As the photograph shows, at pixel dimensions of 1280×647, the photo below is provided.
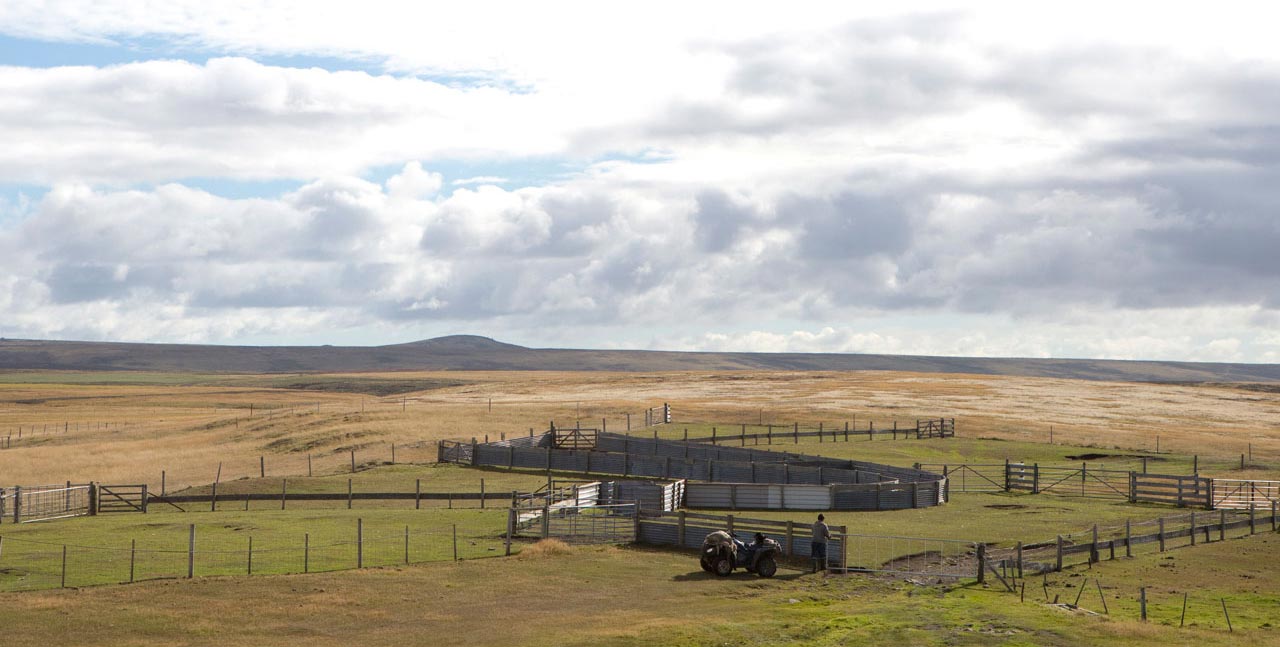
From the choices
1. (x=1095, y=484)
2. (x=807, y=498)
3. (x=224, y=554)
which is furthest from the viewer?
(x=1095, y=484)

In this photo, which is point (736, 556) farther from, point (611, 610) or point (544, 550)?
point (544, 550)

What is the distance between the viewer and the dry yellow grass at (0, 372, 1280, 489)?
81.3m

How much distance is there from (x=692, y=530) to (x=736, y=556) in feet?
17.7

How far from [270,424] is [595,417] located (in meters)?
27.0

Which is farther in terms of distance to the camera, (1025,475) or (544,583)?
(1025,475)

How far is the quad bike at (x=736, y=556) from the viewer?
36.4 metres

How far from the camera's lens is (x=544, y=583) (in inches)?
1396

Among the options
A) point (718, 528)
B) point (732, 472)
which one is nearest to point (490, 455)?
point (732, 472)

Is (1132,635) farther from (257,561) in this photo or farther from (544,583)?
Result: (257,561)

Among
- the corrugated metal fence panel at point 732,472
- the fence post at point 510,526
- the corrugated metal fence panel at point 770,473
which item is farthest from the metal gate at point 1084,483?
the fence post at point 510,526

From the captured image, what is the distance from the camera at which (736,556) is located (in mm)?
36531

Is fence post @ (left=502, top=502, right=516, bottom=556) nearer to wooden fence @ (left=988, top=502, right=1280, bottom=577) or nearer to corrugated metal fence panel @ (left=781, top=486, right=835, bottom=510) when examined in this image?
wooden fence @ (left=988, top=502, right=1280, bottom=577)

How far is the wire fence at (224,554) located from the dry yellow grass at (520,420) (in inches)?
1175

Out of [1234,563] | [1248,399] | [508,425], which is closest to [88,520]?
[1234,563]
